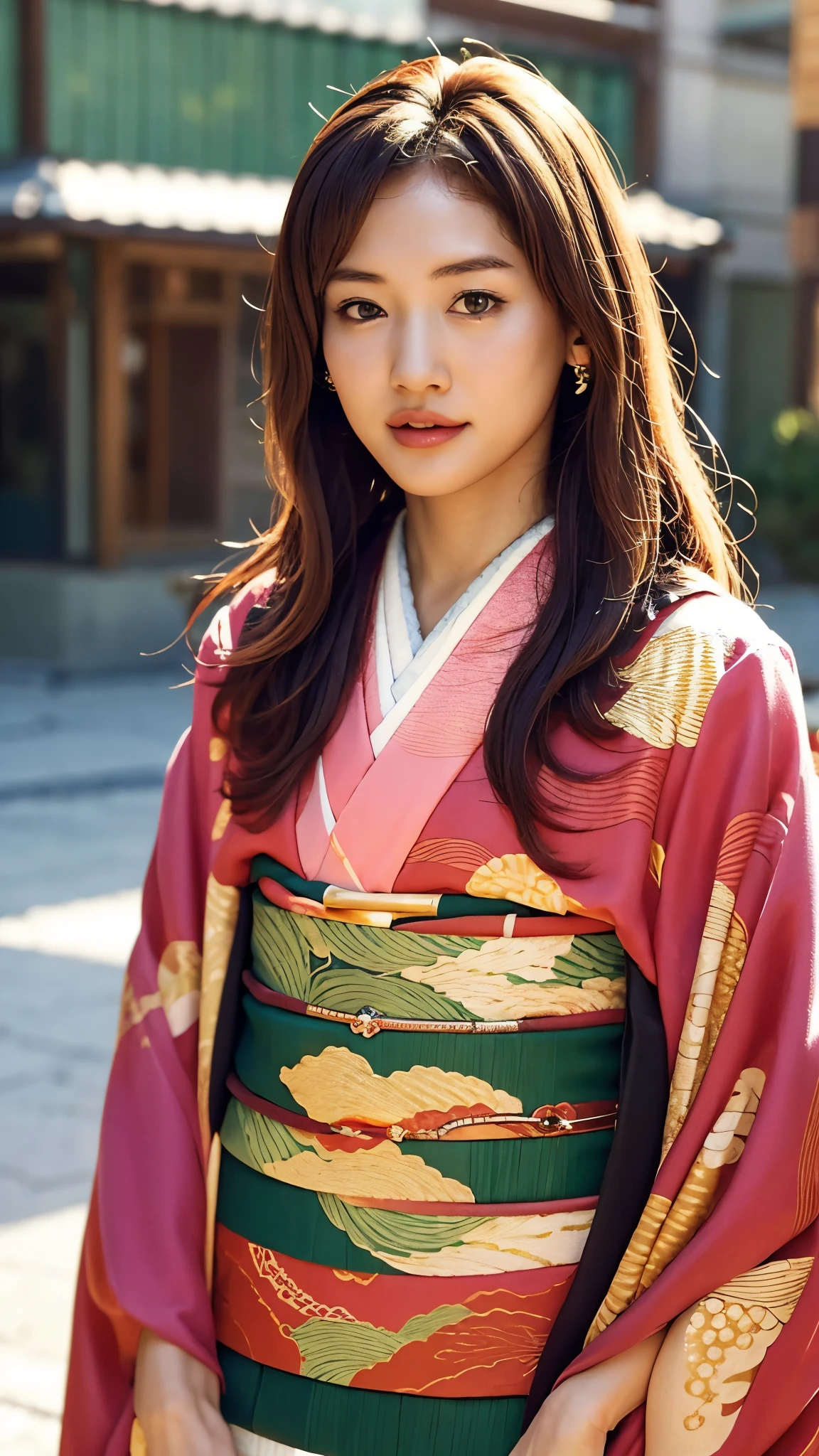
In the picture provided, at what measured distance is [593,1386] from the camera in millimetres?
1312

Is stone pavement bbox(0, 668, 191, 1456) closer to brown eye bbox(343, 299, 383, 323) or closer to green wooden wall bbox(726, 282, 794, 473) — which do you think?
brown eye bbox(343, 299, 383, 323)

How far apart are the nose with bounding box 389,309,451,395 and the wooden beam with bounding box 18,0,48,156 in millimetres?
9817

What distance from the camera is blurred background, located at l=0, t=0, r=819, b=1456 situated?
31.0 ft

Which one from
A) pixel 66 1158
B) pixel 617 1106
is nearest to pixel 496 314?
pixel 617 1106

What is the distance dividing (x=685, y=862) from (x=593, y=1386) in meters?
0.41

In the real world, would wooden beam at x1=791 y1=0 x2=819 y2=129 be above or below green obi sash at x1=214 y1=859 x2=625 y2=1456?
above

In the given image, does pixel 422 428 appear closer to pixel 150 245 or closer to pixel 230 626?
pixel 230 626

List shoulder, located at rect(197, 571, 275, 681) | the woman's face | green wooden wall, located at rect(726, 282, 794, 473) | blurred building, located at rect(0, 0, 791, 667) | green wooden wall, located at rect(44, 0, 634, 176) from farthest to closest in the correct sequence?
green wooden wall, located at rect(726, 282, 794, 473), green wooden wall, located at rect(44, 0, 634, 176), blurred building, located at rect(0, 0, 791, 667), shoulder, located at rect(197, 571, 275, 681), the woman's face

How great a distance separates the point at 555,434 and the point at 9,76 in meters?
10.0

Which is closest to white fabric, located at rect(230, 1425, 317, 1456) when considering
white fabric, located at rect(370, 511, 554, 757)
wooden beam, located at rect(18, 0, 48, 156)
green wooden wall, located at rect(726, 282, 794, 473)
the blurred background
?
white fabric, located at rect(370, 511, 554, 757)

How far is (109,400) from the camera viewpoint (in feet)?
36.3

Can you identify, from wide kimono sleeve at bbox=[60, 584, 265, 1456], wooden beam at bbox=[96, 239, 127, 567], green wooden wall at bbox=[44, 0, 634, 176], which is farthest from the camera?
wooden beam at bbox=[96, 239, 127, 567]

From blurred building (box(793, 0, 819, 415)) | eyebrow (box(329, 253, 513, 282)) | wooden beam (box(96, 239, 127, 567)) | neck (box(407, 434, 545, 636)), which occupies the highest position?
blurred building (box(793, 0, 819, 415))

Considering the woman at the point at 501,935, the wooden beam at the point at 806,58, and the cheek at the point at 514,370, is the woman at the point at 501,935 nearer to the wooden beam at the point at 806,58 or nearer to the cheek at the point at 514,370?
the cheek at the point at 514,370
